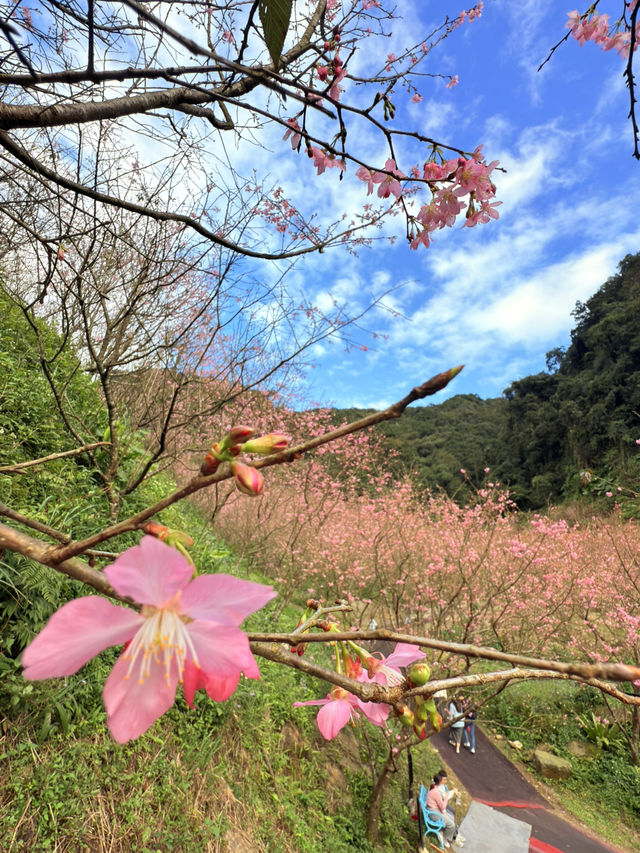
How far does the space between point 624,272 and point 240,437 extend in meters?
31.9

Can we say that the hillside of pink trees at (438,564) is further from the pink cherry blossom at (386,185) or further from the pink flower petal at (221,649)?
the pink flower petal at (221,649)

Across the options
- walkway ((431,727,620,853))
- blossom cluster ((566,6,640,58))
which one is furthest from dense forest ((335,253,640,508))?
blossom cluster ((566,6,640,58))

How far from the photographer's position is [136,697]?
43 cm

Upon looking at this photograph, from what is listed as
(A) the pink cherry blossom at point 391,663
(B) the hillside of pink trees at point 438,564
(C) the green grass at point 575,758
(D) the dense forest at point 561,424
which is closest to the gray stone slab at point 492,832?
(C) the green grass at point 575,758

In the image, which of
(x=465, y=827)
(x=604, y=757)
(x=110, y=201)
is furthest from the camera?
(x=604, y=757)

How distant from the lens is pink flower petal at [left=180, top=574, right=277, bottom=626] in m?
0.38

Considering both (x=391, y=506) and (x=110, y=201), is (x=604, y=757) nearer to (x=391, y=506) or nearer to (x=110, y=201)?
(x=391, y=506)

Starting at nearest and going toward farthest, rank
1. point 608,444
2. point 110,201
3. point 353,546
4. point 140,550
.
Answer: point 140,550
point 110,201
point 353,546
point 608,444

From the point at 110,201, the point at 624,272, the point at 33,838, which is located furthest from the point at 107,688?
the point at 624,272

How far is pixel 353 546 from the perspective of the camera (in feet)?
28.8

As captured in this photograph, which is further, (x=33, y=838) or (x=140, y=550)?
(x=33, y=838)

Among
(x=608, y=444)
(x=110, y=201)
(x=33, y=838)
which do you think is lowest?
(x=33, y=838)

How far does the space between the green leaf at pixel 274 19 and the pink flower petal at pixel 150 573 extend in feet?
2.26

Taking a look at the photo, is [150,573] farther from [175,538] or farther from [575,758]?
[575,758]
